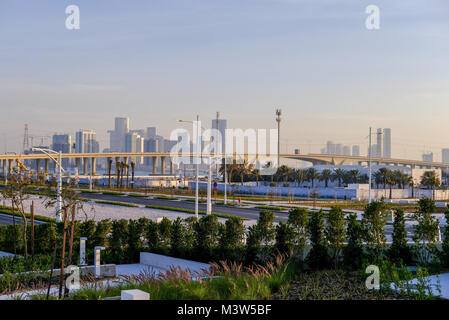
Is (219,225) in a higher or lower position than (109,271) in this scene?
higher

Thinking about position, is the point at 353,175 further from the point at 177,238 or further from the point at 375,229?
the point at 375,229

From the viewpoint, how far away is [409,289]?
8.10m

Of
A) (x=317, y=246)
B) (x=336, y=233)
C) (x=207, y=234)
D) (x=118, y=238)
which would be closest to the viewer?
(x=317, y=246)

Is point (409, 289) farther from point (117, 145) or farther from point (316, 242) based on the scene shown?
point (117, 145)

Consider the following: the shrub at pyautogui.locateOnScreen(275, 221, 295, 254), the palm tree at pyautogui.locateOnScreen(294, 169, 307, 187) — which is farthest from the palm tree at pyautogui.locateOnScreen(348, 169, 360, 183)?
the shrub at pyautogui.locateOnScreen(275, 221, 295, 254)

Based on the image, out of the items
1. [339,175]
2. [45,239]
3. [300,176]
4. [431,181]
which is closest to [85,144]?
[300,176]

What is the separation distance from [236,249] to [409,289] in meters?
6.12

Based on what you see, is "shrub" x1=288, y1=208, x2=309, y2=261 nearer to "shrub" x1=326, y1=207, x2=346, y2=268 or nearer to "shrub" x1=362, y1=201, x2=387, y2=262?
"shrub" x1=326, y1=207, x2=346, y2=268

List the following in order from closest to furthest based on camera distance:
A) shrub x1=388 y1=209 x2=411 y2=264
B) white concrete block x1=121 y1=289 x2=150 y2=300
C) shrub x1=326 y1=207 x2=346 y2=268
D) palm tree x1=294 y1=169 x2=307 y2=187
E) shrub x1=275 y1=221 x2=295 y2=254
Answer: white concrete block x1=121 y1=289 x2=150 y2=300
shrub x1=388 y1=209 x2=411 y2=264
shrub x1=326 y1=207 x2=346 y2=268
shrub x1=275 y1=221 x2=295 y2=254
palm tree x1=294 y1=169 x2=307 y2=187

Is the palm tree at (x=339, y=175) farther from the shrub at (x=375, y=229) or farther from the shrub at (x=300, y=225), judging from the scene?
the shrub at (x=375, y=229)
